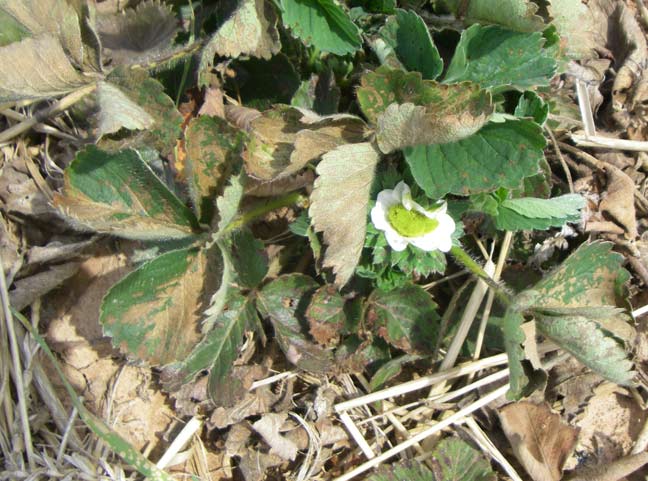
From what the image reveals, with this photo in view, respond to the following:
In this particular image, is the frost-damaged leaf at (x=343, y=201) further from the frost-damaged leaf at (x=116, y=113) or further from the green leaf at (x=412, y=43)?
the frost-damaged leaf at (x=116, y=113)

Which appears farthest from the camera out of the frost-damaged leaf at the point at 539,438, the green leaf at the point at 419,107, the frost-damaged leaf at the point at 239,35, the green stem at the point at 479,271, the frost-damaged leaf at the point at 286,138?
the frost-damaged leaf at the point at 539,438

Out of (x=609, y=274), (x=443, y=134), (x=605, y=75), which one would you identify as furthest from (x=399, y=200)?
(x=605, y=75)

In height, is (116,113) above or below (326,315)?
above

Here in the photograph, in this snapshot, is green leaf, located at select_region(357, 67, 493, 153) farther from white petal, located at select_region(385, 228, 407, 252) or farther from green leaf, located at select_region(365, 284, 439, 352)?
green leaf, located at select_region(365, 284, 439, 352)

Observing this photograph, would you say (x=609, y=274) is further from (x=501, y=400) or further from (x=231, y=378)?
(x=231, y=378)

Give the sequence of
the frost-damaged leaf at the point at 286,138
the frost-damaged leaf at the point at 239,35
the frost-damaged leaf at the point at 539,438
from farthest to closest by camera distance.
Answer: the frost-damaged leaf at the point at 539,438 → the frost-damaged leaf at the point at 239,35 → the frost-damaged leaf at the point at 286,138

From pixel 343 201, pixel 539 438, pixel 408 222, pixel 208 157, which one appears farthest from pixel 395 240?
pixel 539 438

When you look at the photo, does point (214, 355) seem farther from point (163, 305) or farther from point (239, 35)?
point (239, 35)

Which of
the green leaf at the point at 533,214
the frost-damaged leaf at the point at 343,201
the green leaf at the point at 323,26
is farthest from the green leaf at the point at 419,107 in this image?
the green leaf at the point at 533,214
